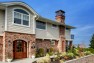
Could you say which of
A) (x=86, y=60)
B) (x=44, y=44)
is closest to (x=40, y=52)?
(x=44, y=44)

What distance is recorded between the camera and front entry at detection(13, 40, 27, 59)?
1820 cm

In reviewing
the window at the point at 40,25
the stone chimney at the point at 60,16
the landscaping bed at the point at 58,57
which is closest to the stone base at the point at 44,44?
the landscaping bed at the point at 58,57

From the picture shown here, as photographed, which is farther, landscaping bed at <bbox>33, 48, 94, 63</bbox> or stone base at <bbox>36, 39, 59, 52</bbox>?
stone base at <bbox>36, 39, 59, 52</bbox>

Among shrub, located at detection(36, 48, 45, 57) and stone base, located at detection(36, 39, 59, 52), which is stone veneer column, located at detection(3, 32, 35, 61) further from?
stone base, located at detection(36, 39, 59, 52)

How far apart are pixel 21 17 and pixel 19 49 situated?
13.2 ft

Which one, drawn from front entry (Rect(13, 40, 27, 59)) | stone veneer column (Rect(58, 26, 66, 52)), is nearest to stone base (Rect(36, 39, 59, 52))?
stone veneer column (Rect(58, 26, 66, 52))

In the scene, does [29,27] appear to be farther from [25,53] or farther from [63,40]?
[63,40]

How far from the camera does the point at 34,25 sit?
20.2m

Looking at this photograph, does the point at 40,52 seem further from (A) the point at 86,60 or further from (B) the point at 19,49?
(A) the point at 86,60

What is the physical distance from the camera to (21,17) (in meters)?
18.6

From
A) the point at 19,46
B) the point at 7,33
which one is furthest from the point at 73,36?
the point at 7,33

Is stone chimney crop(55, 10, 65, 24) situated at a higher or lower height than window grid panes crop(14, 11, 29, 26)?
higher

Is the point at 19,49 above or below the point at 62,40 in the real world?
below

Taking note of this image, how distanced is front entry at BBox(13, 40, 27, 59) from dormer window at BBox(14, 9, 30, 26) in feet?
7.89
